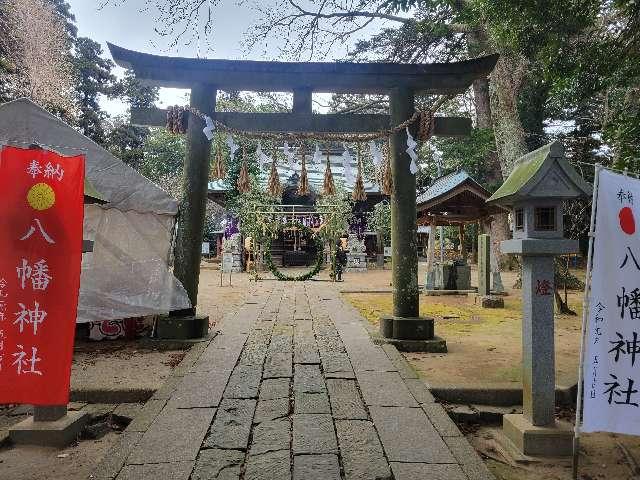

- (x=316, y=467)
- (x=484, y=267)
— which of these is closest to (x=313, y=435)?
(x=316, y=467)

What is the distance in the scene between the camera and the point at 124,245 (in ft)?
21.3

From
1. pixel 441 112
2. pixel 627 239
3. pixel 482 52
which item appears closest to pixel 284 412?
pixel 627 239

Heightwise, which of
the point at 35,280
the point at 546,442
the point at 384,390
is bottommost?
the point at 546,442

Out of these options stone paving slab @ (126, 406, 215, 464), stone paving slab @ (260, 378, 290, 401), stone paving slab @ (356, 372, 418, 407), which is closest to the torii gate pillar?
stone paving slab @ (356, 372, 418, 407)

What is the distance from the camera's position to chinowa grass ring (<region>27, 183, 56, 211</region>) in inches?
121

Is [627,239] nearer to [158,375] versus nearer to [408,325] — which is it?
[408,325]

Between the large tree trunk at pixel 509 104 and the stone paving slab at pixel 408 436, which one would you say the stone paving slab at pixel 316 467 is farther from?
the large tree trunk at pixel 509 104

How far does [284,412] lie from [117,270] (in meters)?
4.13

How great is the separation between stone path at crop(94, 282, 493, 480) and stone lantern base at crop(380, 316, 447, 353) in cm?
44

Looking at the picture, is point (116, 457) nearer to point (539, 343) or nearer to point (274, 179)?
point (539, 343)

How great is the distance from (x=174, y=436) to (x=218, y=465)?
1.83ft

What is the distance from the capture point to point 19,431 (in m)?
3.29

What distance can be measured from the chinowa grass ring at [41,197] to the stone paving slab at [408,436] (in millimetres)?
3040

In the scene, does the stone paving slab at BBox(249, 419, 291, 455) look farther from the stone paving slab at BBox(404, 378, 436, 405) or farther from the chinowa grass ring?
the chinowa grass ring
